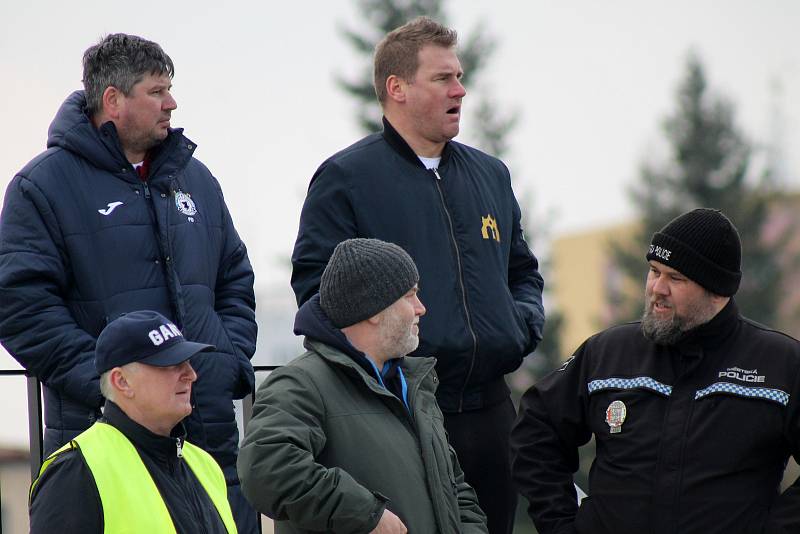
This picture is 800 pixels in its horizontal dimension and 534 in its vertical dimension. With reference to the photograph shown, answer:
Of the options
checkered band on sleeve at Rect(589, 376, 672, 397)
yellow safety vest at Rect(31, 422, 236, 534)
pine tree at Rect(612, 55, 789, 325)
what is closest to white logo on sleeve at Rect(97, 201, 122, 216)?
yellow safety vest at Rect(31, 422, 236, 534)

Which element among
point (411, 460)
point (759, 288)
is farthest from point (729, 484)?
point (759, 288)

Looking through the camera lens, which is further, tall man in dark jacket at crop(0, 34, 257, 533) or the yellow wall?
the yellow wall

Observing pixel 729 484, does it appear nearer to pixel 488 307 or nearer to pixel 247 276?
pixel 488 307

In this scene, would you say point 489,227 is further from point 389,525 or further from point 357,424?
point 389,525

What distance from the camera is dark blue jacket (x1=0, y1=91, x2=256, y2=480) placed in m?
4.07

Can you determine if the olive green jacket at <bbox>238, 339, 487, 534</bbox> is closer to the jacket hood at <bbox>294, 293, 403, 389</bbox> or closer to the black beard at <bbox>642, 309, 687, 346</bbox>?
the jacket hood at <bbox>294, 293, 403, 389</bbox>

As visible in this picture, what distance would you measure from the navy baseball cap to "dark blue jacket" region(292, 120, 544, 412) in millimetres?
949

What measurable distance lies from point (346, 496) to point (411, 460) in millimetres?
327

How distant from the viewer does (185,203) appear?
4.50 metres

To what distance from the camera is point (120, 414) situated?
353 cm

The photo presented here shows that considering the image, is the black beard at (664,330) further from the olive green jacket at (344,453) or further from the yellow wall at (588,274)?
the yellow wall at (588,274)

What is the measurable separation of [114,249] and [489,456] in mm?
1535

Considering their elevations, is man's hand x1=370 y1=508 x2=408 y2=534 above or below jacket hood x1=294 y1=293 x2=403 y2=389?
below

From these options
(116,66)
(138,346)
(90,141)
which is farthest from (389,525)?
(116,66)
